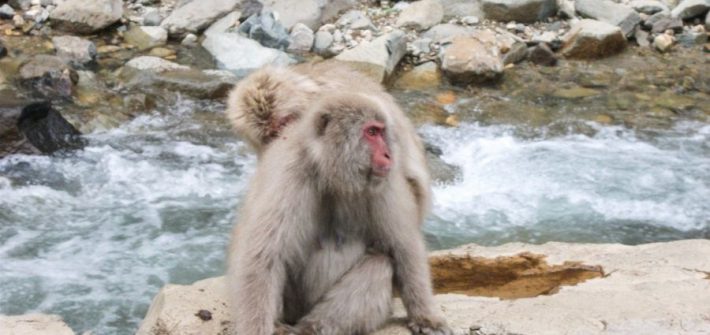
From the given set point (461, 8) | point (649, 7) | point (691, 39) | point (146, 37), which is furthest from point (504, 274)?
point (649, 7)

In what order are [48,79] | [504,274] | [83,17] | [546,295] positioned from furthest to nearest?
[83,17]
[48,79]
[504,274]
[546,295]

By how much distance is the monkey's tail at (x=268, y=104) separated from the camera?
15.4 ft

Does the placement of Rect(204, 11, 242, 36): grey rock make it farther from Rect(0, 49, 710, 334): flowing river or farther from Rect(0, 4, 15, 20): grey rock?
Rect(0, 4, 15, 20): grey rock

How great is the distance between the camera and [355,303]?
3.72 meters

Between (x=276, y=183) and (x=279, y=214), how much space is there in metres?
0.13

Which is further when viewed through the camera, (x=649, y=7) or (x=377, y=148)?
(x=649, y=7)

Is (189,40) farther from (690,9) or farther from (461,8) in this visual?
(690,9)

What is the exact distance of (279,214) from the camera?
3596mm

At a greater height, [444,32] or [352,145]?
[352,145]

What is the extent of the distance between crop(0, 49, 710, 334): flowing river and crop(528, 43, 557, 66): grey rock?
58.6 inches

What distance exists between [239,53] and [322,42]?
1.02 meters

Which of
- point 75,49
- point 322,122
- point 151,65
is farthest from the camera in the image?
point 75,49

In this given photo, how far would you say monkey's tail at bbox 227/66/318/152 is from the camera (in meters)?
4.70

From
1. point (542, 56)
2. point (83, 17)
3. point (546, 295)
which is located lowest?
point (542, 56)
